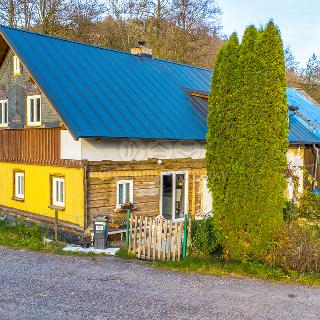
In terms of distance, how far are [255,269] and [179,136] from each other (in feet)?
22.0

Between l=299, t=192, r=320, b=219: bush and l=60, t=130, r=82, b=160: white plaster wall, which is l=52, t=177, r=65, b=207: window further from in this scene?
l=299, t=192, r=320, b=219: bush

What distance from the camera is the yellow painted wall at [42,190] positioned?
1361cm

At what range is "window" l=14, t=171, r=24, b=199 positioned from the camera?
16.5 metres

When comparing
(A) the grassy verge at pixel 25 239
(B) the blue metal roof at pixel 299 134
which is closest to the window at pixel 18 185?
(A) the grassy verge at pixel 25 239

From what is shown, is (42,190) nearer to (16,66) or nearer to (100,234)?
(100,234)

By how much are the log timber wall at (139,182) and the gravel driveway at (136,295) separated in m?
3.62

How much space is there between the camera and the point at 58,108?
1295cm

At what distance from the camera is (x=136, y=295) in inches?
321

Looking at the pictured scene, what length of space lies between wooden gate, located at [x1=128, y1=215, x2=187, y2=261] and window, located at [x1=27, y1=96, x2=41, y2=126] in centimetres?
577

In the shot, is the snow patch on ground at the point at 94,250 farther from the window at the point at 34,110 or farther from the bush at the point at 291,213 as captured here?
the bush at the point at 291,213

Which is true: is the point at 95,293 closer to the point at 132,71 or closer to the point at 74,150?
the point at 74,150

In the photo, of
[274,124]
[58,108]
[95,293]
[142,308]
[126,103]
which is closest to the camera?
[142,308]

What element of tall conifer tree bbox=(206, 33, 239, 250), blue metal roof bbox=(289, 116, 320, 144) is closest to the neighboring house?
tall conifer tree bbox=(206, 33, 239, 250)

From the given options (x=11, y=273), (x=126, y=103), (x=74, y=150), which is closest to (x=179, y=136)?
(x=126, y=103)
